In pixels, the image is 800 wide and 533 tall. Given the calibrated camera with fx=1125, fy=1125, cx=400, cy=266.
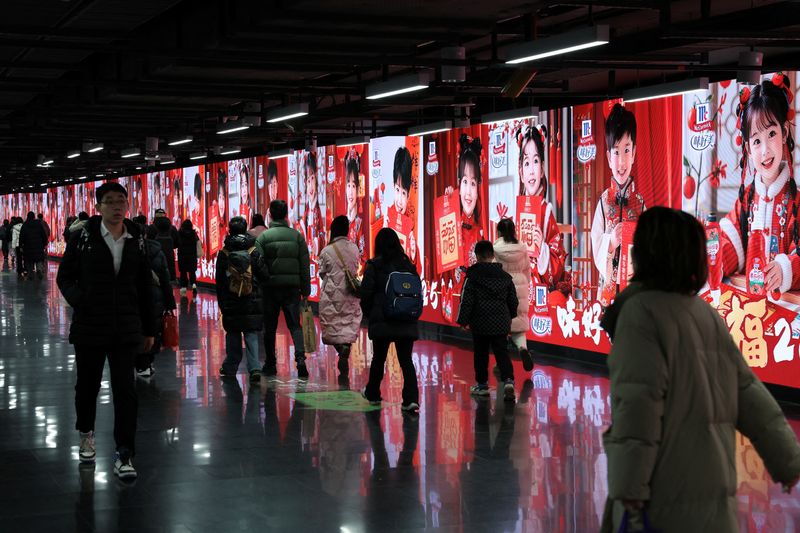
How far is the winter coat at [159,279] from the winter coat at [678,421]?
4.43 meters

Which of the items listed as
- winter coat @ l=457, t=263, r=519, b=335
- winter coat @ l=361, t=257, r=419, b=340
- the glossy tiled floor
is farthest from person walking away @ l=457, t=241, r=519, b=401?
winter coat @ l=361, t=257, r=419, b=340

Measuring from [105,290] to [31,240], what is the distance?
78.5 ft

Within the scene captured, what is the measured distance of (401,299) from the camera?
914 centimetres

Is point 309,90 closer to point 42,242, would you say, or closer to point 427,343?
point 427,343

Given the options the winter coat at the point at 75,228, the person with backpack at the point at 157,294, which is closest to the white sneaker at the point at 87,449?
the person with backpack at the point at 157,294

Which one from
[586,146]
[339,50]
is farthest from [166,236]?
[339,50]

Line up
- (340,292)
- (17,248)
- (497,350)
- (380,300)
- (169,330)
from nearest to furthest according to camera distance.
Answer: (169,330), (380,300), (497,350), (340,292), (17,248)

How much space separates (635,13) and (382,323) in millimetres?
3901

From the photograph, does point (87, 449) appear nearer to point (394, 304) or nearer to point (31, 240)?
point (394, 304)

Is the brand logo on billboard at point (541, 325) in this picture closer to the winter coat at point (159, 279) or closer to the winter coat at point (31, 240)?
the winter coat at point (159, 279)

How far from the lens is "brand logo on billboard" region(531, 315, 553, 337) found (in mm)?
13875

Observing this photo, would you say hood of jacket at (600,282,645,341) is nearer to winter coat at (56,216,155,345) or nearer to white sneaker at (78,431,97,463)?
winter coat at (56,216,155,345)

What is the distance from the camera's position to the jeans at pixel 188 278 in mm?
25203

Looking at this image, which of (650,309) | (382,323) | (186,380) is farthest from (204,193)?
(650,309)
